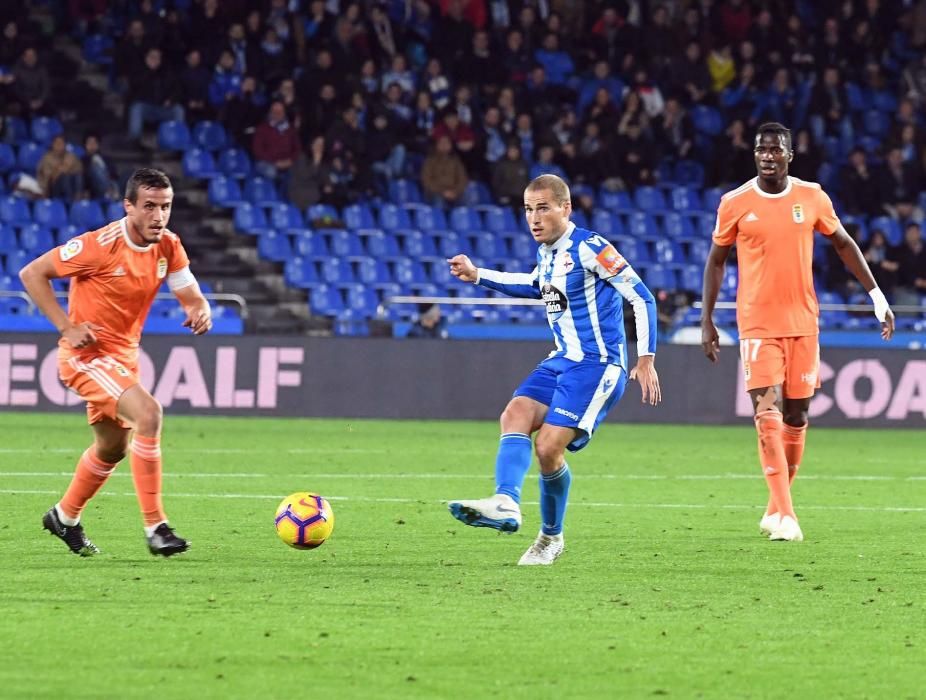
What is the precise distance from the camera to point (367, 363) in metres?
19.7

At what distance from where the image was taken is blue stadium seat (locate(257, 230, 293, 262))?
897 inches

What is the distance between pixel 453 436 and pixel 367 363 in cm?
229

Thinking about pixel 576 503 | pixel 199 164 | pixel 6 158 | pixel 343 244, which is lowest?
pixel 576 503

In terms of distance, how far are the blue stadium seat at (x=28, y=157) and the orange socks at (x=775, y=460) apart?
14.8 m

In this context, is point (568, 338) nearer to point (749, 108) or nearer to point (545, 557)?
point (545, 557)

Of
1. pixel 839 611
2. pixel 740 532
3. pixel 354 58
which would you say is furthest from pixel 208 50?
pixel 839 611

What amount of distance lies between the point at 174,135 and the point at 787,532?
15601mm

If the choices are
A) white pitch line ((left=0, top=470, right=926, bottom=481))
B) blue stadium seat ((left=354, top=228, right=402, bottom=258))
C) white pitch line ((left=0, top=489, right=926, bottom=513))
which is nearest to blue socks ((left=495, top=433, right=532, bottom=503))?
white pitch line ((left=0, top=489, right=926, bottom=513))

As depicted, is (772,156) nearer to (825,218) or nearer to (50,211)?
(825,218)

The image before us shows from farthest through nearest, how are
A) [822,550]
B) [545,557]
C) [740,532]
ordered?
1. [740,532]
2. [822,550]
3. [545,557]

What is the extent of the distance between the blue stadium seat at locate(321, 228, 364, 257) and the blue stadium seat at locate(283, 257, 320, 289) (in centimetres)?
46

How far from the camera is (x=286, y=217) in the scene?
75.6 ft

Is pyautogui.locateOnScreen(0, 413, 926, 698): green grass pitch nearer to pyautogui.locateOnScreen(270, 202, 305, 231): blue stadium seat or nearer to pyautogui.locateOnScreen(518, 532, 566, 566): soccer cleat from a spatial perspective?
pyautogui.locateOnScreen(518, 532, 566, 566): soccer cleat

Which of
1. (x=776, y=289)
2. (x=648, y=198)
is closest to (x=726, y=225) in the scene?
(x=776, y=289)
